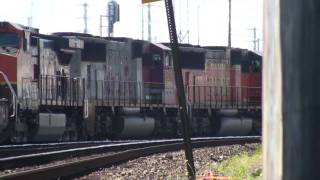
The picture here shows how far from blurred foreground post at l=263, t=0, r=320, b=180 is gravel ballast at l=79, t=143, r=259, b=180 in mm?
4720

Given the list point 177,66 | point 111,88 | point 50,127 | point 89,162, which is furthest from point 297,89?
point 111,88

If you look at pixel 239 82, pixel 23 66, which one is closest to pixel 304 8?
pixel 23 66

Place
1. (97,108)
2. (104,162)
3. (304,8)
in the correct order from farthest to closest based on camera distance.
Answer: (97,108), (104,162), (304,8)

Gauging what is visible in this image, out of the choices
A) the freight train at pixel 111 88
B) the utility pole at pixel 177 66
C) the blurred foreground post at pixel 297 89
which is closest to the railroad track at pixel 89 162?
the utility pole at pixel 177 66

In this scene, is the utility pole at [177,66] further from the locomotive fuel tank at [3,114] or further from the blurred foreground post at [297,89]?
the locomotive fuel tank at [3,114]

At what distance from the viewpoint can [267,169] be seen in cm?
310

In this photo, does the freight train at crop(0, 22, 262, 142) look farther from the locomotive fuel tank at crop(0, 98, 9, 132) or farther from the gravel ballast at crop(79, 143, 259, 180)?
the gravel ballast at crop(79, 143, 259, 180)

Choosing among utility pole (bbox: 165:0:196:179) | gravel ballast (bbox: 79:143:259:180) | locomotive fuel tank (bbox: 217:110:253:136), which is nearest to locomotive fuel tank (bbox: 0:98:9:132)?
gravel ballast (bbox: 79:143:259:180)

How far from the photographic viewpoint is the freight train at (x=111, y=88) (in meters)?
16.3

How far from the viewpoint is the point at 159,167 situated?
32.1 ft

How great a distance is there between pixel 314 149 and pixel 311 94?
0.27 metres

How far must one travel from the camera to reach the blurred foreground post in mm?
2809

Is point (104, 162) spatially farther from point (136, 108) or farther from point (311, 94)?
point (136, 108)

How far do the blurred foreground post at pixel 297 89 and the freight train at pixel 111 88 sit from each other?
12792mm
